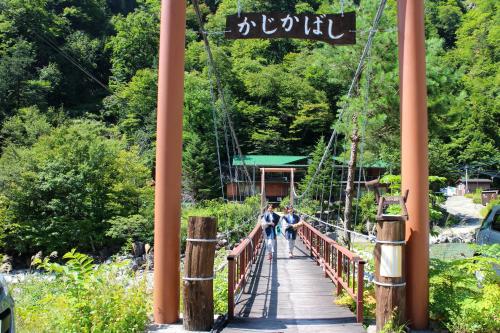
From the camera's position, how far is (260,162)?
3828cm

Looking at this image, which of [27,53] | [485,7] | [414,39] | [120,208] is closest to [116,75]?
[27,53]

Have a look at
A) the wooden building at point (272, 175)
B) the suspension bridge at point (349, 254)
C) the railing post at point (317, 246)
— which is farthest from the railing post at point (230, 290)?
the wooden building at point (272, 175)

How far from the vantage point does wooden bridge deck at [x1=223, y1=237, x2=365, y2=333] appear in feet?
14.6

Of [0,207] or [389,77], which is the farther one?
[0,207]

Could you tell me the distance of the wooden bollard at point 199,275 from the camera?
4.23m

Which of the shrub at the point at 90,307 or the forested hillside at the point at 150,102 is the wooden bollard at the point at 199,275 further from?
the forested hillside at the point at 150,102

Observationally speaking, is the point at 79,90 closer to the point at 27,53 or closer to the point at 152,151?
the point at 27,53

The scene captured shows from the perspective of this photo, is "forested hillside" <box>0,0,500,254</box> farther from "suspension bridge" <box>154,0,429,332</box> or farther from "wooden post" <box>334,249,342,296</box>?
"suspension bridge" <box>154,0,429,332</box>

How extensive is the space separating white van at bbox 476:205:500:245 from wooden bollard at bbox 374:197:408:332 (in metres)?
2.97

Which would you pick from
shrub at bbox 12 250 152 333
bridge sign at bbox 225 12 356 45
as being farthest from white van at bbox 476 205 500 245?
shrub at bbox 12 250 152 333

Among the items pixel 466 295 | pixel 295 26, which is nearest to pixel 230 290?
pixel 466 295

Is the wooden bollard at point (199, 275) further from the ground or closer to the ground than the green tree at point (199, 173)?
closer to the ground

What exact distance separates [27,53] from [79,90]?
7912mm

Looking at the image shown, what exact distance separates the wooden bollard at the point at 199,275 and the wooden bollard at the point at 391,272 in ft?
5.02
